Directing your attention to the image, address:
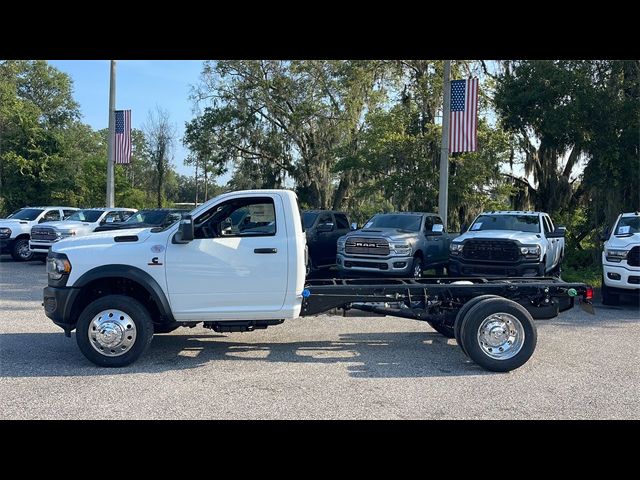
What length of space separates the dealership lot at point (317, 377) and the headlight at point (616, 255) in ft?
8.55

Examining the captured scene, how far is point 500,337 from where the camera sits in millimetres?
7254

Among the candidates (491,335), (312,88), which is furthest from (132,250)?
(312,88)

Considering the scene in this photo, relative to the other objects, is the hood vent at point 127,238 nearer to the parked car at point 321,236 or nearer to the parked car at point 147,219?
the parked car at point 321,236

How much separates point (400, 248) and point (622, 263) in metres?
4.72

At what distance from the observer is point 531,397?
611cm

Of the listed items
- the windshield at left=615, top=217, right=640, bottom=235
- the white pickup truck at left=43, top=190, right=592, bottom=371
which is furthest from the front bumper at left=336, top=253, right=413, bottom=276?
the white pickup truck at left=43, top=190, right=592, bottom=371

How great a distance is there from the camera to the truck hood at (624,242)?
11.9 m

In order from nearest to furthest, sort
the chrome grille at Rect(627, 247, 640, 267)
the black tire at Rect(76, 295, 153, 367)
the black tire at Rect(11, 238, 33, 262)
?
the black tire at Rect(76, 295, 153, 367), the chrome grille at Rect(627, 247, 640, 267), the black tire at Rect(11, 238, 33, 262)

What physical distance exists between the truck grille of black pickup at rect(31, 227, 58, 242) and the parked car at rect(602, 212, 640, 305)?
1585 centimetres

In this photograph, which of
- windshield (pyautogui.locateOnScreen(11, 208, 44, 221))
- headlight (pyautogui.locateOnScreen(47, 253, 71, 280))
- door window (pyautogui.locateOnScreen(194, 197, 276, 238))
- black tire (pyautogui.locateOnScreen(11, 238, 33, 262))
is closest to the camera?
headlight (pyautogui.locateOnScreen(47, 253, 71, 280))

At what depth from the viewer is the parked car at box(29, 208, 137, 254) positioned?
61.9ft

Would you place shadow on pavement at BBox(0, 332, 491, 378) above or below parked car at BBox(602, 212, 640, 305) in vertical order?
below

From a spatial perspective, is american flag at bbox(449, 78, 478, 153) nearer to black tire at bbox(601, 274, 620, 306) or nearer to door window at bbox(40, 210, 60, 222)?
black tire at bbox(601, 274, 620, 306)

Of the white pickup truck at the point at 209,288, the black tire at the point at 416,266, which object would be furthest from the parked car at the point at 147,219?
the white pickup truck at the point at 209,288
